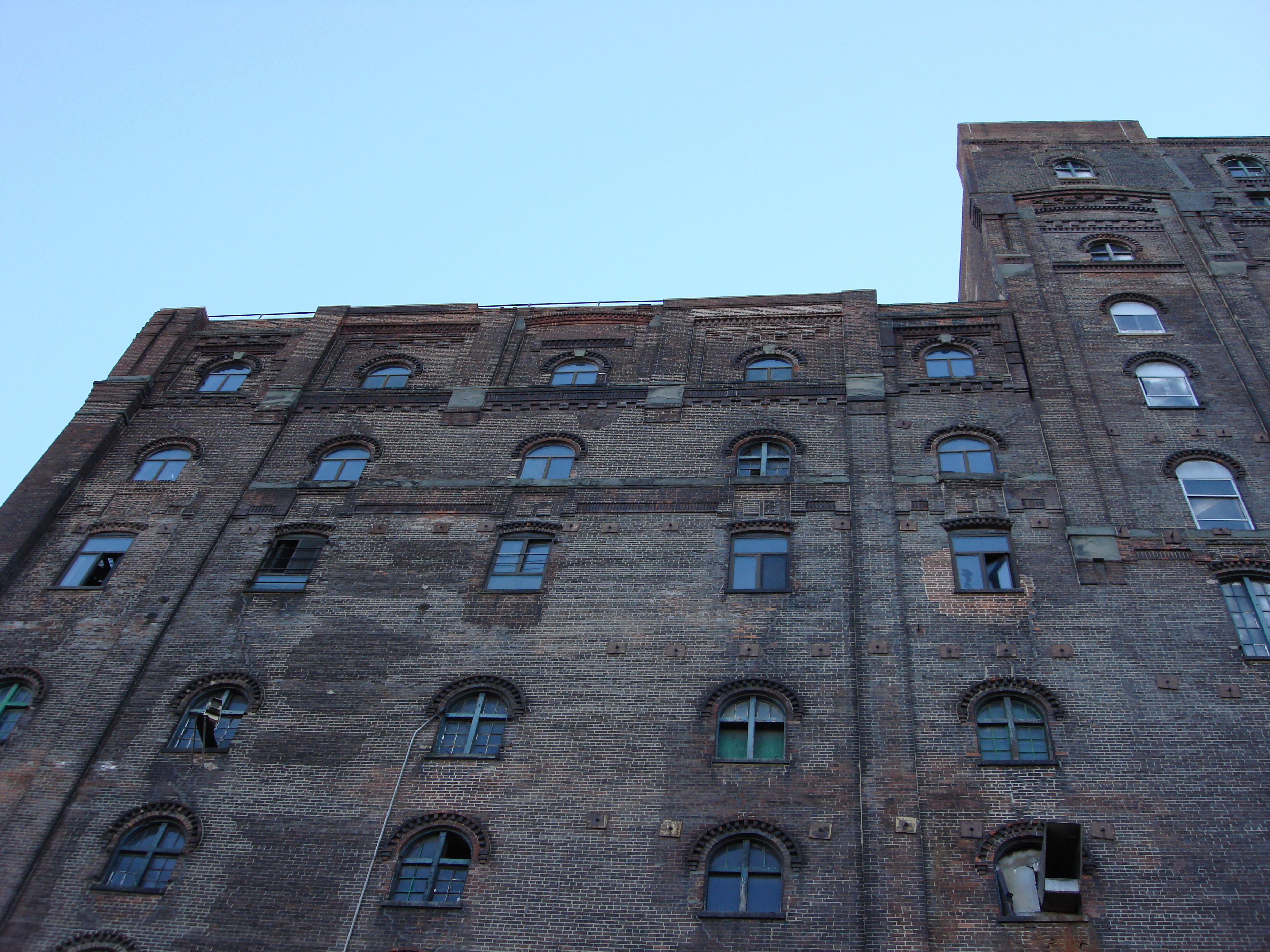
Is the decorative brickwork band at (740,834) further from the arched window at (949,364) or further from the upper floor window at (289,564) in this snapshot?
the arched window at (949,364)

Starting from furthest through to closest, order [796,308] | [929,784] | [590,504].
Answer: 1. [796,308]
2. [590,504]
3. [929,784]

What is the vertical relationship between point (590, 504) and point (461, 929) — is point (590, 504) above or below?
above

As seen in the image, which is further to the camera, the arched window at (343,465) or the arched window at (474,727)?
the arched window at (343,465)

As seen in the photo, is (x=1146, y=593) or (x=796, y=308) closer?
(x=1146, y=593)

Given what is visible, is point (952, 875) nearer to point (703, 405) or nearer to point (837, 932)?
point (837, 932)

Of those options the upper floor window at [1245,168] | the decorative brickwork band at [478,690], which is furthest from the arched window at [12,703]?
the upper floor window at [1245,168]

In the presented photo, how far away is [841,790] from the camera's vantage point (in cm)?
1814

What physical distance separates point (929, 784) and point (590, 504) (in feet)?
30.7

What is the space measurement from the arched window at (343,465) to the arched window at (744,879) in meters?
12.7

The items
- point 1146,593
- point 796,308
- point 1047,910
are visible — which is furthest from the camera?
point 796,308

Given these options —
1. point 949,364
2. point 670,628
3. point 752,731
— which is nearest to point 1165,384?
point 949,364

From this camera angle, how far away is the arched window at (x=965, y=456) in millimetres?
24141

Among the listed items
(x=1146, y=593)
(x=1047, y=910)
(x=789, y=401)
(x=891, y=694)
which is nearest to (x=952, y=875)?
(x=1047, y=910)

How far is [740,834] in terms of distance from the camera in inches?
701
